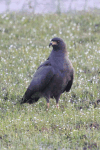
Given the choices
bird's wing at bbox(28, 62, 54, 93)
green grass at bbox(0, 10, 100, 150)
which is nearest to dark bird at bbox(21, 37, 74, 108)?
bird's wing at bbox(28, 62, 54, 93)

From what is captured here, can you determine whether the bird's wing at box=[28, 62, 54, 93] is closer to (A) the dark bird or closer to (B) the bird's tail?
(A) the dark bird

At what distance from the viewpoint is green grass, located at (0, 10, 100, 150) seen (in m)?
4.80

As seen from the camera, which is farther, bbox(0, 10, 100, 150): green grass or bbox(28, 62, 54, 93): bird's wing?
bbox(28, 62, 54, 93): bird's wing

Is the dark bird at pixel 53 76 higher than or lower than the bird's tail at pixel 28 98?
higher

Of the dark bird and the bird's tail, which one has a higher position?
the dark bird

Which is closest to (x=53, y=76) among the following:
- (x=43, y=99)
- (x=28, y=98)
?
(x=28, y=98)

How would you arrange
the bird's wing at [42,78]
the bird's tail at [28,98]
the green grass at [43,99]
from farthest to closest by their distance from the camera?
the bird's tail at [28,98] < the bird's wing at [42,78] < the green grass at [43,99]

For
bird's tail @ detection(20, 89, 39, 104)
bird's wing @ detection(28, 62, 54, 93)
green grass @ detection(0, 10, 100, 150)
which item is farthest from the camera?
bird's tail @ detection(20, 89, 39, 104)

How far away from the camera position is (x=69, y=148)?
4.48 m

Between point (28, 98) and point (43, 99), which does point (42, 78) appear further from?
point (43, 99)

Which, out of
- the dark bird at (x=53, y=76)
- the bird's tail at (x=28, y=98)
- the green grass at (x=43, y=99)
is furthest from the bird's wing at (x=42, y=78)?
the green grass at (x=43, y=99)

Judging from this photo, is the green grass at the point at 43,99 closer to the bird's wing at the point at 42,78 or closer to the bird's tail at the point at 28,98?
the bird's tail at the point at 28,98

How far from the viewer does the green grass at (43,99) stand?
4805 mm

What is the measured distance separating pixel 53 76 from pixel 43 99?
1.08 m
